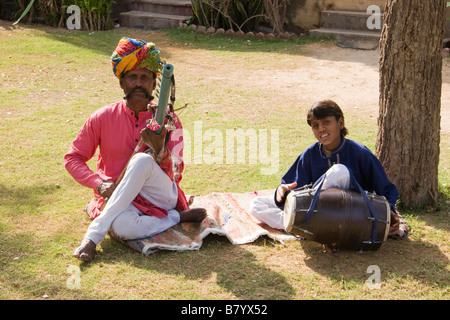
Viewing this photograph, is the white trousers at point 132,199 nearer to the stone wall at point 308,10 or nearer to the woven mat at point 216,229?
the woven mat at point 216,229

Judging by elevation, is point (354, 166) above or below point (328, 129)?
below

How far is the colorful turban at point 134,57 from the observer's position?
4293 mm

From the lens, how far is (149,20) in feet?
42.7

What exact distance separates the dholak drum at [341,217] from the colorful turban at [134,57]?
4.57 ft

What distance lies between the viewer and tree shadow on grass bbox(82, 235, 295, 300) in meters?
3.71

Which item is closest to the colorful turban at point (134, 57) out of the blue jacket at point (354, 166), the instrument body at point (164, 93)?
the instrument body at point (164, 93)

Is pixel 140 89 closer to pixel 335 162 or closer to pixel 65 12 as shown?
pixel 335 162

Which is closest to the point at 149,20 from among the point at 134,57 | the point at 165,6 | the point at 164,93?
the point at 165,6

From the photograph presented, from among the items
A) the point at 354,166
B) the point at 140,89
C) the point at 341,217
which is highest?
the point at 140,89

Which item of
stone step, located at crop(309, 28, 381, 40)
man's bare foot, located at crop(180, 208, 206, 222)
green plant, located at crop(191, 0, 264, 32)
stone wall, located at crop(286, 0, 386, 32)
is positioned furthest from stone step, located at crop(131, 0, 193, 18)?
man's bare foot, located at crop(180, 208, 206, 222)

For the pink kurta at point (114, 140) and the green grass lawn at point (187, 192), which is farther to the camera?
the pink kurta at point (114, 140)

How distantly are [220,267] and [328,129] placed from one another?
1182 millimetres

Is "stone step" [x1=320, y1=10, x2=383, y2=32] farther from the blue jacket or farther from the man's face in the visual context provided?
the man's face

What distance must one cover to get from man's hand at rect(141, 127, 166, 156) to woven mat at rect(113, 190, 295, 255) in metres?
0.62
